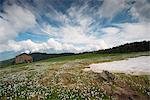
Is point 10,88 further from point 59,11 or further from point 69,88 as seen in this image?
point 59,11

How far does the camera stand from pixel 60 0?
49.0 feet

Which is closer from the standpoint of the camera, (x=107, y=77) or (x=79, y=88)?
(x=79, y=88)

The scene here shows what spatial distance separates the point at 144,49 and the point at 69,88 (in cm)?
4673

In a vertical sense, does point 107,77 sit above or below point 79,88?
above

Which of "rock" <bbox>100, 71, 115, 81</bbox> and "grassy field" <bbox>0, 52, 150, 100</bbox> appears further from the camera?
"rock" <bbox>100, 71, 115, 81</bbox>

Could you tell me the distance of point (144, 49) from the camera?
196ft

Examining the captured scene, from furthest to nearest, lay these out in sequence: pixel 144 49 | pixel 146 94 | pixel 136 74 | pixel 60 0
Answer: pixel 144 49
pixel 136 74
pixel 146 94
pixel 60 0

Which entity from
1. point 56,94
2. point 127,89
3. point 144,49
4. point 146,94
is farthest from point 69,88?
point 144,49

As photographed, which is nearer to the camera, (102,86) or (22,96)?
(22,96)

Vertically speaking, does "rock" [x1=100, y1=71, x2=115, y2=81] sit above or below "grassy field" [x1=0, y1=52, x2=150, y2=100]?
above

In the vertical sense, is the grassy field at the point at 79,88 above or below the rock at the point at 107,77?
below

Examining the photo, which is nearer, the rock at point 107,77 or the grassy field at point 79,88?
the grassy field at point 79,88

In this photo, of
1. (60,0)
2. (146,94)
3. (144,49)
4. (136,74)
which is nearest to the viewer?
(60,0)

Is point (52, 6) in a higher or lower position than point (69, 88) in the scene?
higher
